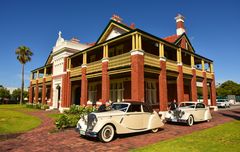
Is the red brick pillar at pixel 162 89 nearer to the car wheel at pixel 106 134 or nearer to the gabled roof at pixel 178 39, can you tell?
the gabled roof at pixel 178 39

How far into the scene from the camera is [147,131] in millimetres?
10672

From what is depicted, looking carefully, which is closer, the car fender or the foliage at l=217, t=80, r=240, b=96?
the car fender

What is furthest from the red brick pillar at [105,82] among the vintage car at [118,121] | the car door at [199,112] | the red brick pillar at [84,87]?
the car door at [199,112]

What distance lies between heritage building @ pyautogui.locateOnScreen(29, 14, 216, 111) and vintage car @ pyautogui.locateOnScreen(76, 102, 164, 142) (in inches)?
148

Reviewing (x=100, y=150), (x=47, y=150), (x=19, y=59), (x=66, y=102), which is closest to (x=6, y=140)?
(x=47, y=150)

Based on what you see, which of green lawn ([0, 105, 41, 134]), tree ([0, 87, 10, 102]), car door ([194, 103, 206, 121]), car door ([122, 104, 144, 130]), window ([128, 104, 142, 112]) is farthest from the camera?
tree ([0, 87, 10, 102])

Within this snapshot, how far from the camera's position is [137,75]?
13.8 m

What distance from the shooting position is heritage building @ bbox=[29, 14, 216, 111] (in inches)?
594

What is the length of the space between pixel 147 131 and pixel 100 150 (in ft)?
14.8

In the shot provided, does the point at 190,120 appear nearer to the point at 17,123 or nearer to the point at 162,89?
the point at 162,89

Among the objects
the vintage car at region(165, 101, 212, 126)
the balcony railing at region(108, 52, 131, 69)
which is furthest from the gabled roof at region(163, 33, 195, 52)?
the vintage car at region(165, 101, 212, 126)

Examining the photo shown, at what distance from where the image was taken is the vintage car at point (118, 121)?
8062 mm

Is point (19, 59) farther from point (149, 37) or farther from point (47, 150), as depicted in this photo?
point (47, 150)

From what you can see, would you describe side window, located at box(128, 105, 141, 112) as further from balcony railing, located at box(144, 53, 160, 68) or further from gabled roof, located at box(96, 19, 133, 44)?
gabled roof, located at box(96, 19, 133, 44)
